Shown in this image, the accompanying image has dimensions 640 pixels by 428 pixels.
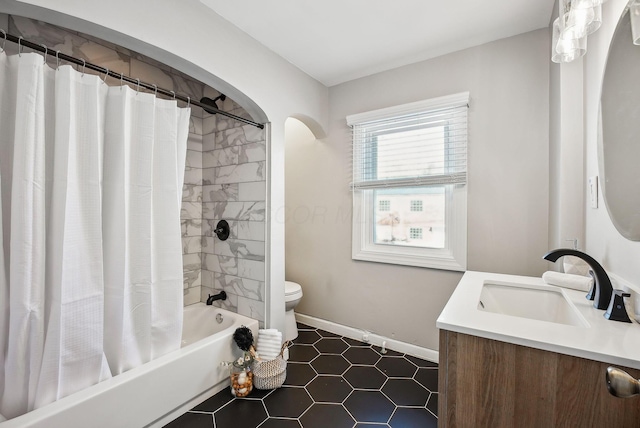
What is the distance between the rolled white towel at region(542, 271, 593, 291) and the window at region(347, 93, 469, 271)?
2.21 feet

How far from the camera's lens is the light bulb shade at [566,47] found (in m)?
1.07

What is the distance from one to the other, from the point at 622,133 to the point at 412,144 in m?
1.37

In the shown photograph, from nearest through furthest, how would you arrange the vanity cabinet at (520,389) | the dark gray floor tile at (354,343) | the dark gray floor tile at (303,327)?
the vanity cabinet at (520,389) < the dark gray floor tile at (354,343) < the dark gray floor tile at (303,327)

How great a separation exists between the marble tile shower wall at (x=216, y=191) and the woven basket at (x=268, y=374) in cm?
35

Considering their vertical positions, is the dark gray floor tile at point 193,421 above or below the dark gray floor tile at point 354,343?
below

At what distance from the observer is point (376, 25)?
1883mm

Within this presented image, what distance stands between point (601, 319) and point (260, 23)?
2298mm

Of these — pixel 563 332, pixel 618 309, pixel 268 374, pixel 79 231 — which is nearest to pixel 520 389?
pixel 563 332

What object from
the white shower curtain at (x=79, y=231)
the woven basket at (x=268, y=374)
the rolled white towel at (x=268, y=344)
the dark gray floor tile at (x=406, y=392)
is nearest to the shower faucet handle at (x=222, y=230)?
the white shower curtain at (x=79, y=231)

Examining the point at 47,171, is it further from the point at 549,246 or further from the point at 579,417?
the point at 549,246

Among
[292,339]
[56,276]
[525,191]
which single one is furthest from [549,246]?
[56,276]

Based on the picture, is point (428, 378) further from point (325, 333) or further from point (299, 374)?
point (325, 333)

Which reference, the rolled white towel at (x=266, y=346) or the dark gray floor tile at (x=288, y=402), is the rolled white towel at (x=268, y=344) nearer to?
the rolled white towel at (x=266, y=346)

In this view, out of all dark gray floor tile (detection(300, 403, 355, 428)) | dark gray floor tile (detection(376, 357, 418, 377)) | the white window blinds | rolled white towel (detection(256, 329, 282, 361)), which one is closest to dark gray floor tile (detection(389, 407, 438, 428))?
dark gray floor tile (detection(300, 403, 355, 428))
